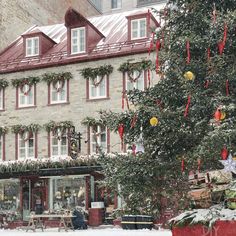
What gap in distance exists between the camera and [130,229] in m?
22.1

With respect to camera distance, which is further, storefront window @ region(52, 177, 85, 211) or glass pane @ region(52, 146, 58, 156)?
glass pane @ region(52, 146, 58, 156)

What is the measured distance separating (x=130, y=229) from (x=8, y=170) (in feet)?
29.2

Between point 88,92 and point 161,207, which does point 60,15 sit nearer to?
point 88,92

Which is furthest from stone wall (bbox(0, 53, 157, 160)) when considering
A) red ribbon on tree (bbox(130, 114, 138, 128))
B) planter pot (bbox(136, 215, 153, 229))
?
red ribbon on tree (bbox(130, 114, 138, 128))

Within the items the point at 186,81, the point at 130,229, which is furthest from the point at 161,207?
the point at 130,229

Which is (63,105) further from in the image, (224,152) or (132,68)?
(224,152)

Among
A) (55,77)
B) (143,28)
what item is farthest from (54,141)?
(143,28)

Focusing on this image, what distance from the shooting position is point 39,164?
28.1m

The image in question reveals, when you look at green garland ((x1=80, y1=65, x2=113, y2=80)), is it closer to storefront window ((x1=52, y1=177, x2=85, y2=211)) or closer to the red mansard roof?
the red mansard roof

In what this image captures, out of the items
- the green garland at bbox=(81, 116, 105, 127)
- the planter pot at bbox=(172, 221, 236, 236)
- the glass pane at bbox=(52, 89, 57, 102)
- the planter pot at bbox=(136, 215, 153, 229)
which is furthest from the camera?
the glass pane at bbox=(52, 89, 57, 102)

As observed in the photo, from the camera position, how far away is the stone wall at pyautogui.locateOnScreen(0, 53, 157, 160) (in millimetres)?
27859

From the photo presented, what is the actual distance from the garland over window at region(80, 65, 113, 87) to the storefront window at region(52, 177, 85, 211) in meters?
4.91

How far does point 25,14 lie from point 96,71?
8.47m

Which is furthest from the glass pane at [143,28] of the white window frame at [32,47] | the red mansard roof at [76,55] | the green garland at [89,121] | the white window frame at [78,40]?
the white window frame at [32,47]
